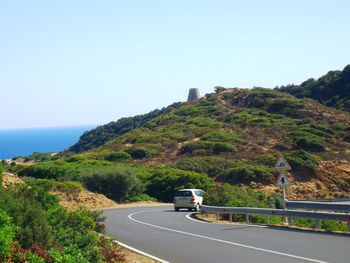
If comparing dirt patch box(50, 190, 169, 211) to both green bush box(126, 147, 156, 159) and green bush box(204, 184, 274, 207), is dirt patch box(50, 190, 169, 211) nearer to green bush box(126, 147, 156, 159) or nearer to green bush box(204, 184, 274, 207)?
green bush box(204, 184, 274, 207)

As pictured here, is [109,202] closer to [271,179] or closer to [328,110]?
[271,179]

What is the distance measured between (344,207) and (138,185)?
24801mm

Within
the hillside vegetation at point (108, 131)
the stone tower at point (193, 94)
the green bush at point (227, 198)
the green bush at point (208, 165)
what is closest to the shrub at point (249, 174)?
the green bush at point (208, 165)

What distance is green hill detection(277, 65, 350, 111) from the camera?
94.1 meters

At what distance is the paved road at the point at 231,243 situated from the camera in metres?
13.3

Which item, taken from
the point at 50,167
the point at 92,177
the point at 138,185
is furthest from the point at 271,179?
the point at 50,167

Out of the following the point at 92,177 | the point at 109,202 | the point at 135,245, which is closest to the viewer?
the point at 135,245

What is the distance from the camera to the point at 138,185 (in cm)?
4325

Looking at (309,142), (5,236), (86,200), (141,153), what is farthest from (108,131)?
(5,236)

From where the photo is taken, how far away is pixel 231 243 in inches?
630

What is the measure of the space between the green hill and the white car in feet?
192

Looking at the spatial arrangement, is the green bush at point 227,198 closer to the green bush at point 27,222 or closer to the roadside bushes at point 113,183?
the roadside bushes at point 113,183

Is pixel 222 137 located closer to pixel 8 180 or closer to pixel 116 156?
pixel 116 156

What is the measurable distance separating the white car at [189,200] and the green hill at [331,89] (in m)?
58.6
